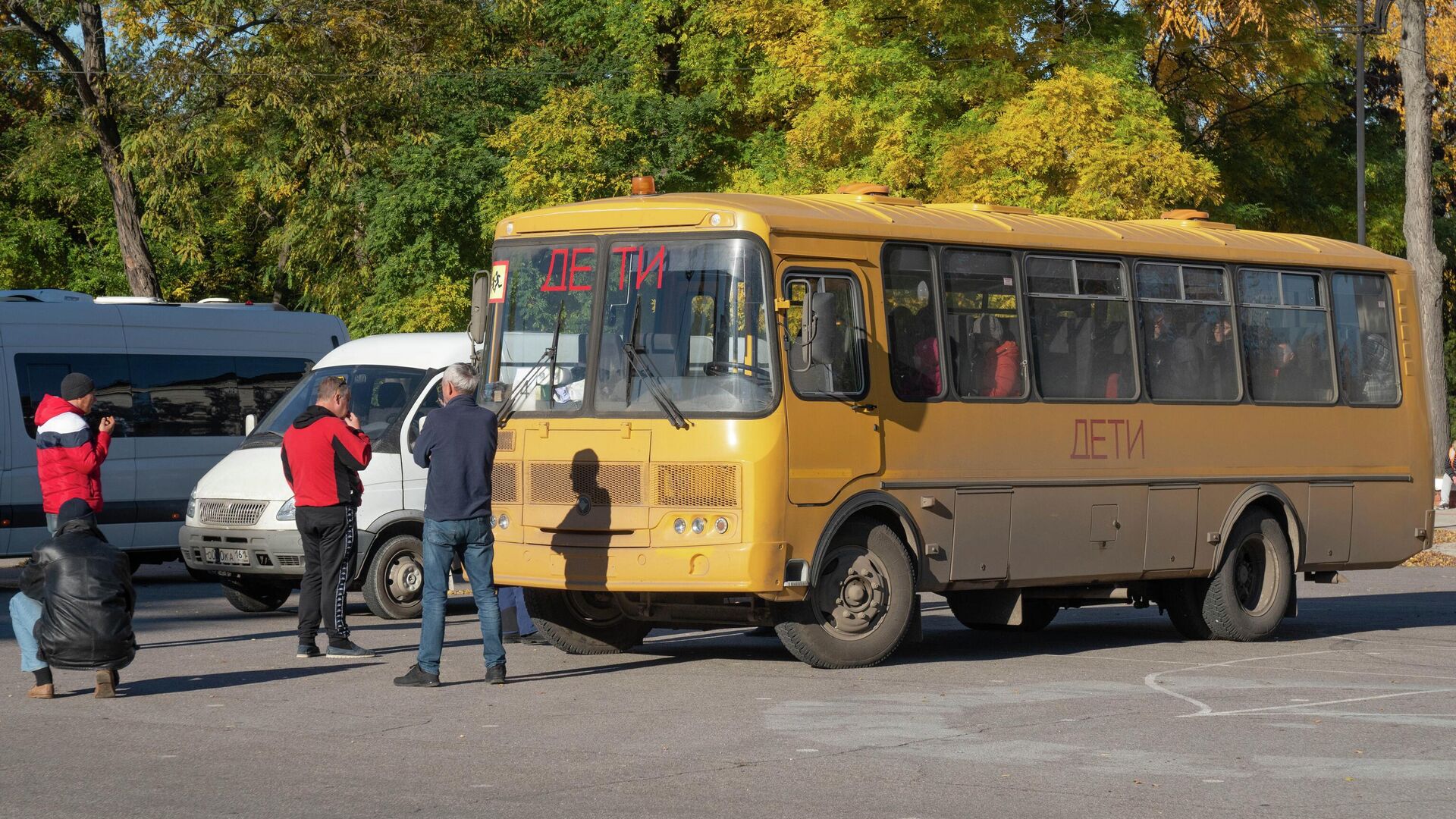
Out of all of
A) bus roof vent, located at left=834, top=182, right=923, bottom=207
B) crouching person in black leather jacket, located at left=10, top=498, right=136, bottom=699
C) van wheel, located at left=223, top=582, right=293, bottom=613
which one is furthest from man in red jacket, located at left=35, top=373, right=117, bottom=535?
bus roof vent, located at left=834, top=182, right=923, bottom=207

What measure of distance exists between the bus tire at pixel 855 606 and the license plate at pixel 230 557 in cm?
561

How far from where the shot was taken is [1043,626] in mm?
15820

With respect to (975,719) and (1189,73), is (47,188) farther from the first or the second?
(975,719)

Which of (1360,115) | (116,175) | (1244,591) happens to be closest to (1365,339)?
(1244,591)

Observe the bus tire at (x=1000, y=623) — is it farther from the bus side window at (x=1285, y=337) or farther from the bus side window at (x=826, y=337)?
the bus side window at (x=1285, y=337)

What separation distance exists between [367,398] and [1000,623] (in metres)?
6.02

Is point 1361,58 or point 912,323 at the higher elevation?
point 1361,58

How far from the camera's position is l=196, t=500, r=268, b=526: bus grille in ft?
52.0

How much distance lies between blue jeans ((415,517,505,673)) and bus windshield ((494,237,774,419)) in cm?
125

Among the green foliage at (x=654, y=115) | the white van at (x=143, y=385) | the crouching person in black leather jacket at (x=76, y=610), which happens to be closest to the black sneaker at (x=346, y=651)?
the crouching person in black leather jacket at (x=76, y=610)

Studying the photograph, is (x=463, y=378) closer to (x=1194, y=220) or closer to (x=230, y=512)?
(x=230, y=512)

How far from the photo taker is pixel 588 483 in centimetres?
1204

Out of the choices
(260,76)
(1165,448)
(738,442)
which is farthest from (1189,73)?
(738,442)

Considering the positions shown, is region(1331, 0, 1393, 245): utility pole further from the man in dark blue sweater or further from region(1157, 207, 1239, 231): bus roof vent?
the man in dark blue sweater
